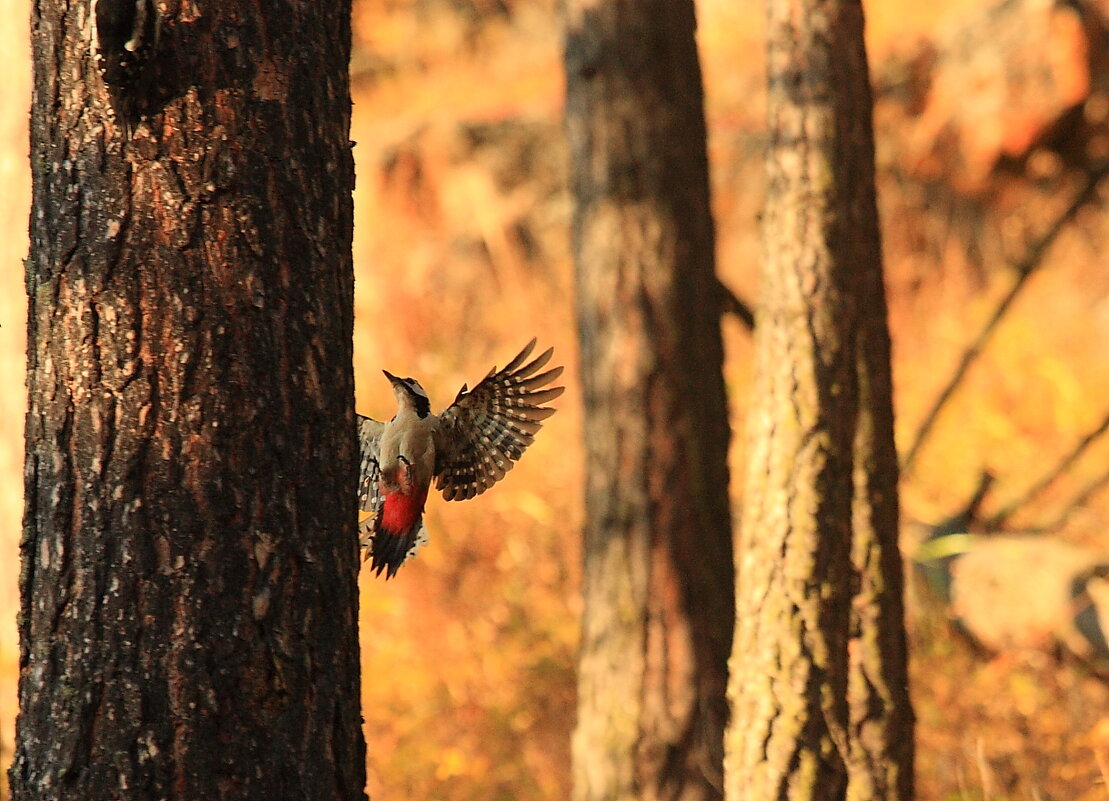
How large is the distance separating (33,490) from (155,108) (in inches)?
29.0

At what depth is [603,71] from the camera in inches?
218

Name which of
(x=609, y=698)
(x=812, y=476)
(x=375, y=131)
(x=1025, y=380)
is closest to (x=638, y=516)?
(x=609, y=698)

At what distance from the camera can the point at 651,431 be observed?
5473 mm

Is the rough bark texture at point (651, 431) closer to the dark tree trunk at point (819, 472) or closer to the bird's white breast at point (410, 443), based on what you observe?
the dark tree trunk at point (819, 472)

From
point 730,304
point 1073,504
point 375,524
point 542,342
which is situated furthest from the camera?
point 542,342

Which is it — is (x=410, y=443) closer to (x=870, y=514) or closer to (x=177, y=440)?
(x=177, y=440)

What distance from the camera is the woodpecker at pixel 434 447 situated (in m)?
3.20

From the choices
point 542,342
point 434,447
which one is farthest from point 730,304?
point 542,342

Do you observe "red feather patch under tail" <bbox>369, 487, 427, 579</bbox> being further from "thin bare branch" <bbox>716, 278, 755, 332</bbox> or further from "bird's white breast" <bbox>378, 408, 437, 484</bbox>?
"thin bare branch" <bbox>716, 278, 755, 332</bbox>

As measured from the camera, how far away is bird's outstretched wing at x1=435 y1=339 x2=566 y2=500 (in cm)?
338

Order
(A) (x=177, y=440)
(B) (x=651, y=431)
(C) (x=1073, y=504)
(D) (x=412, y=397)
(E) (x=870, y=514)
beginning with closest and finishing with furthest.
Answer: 1. (A) (x=177, y=440)
2. (D) (x=412, y=397)
3. (E) (x=870, y=514)
4. (B) (x=651, y=431)
5. (C) (x=1073, y=504)

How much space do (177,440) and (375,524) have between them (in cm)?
100

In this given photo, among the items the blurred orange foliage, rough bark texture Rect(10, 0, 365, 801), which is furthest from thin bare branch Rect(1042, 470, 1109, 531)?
rough bark texture Rect(10, 0, 365, 801)

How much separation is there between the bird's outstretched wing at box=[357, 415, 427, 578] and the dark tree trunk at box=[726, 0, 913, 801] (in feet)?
3.86
